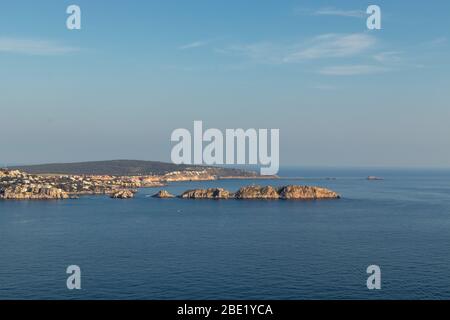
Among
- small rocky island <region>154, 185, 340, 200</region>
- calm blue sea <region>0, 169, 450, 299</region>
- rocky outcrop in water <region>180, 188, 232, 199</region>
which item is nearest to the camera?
calm blue sea <region>0, 169, 450, 299</region>

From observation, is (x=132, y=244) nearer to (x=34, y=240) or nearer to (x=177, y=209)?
(x=34, y=240)

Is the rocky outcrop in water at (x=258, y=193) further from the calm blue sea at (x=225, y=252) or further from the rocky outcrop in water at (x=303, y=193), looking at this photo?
the calm blue sea at (x=225, y=252)

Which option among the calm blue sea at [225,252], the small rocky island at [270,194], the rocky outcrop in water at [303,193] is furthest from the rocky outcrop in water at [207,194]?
the calm blue sea at [225,252]

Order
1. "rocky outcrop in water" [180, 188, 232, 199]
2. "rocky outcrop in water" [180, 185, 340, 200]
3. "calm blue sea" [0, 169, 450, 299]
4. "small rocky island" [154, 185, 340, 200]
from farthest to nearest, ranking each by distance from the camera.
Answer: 1. "rocky outcrop in water" [180, 188, 232, 199]
2. "rocky outcrop in water" [180, 185, 340, 200]
3. "small rocky island" [154, 185, 340, 200]
4. "calm blue sea" [0, 169, 450, 299]

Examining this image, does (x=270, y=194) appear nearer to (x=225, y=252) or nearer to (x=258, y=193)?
(x=258, y=193)

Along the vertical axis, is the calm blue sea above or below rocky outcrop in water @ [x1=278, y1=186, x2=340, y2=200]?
below

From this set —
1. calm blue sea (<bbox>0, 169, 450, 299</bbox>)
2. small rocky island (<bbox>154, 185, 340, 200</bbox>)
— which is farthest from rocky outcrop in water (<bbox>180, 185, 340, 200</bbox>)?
calm blue sea (<bbox>0, 169, 450, 299</bbox>)

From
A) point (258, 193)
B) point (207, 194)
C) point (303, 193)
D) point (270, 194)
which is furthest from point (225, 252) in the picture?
point (303, 193)

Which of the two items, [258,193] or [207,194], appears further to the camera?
[207,194]

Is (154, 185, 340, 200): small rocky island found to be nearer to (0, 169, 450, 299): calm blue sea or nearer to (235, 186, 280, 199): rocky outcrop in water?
(235, 186, 280, 199): rocky outcrop in water
